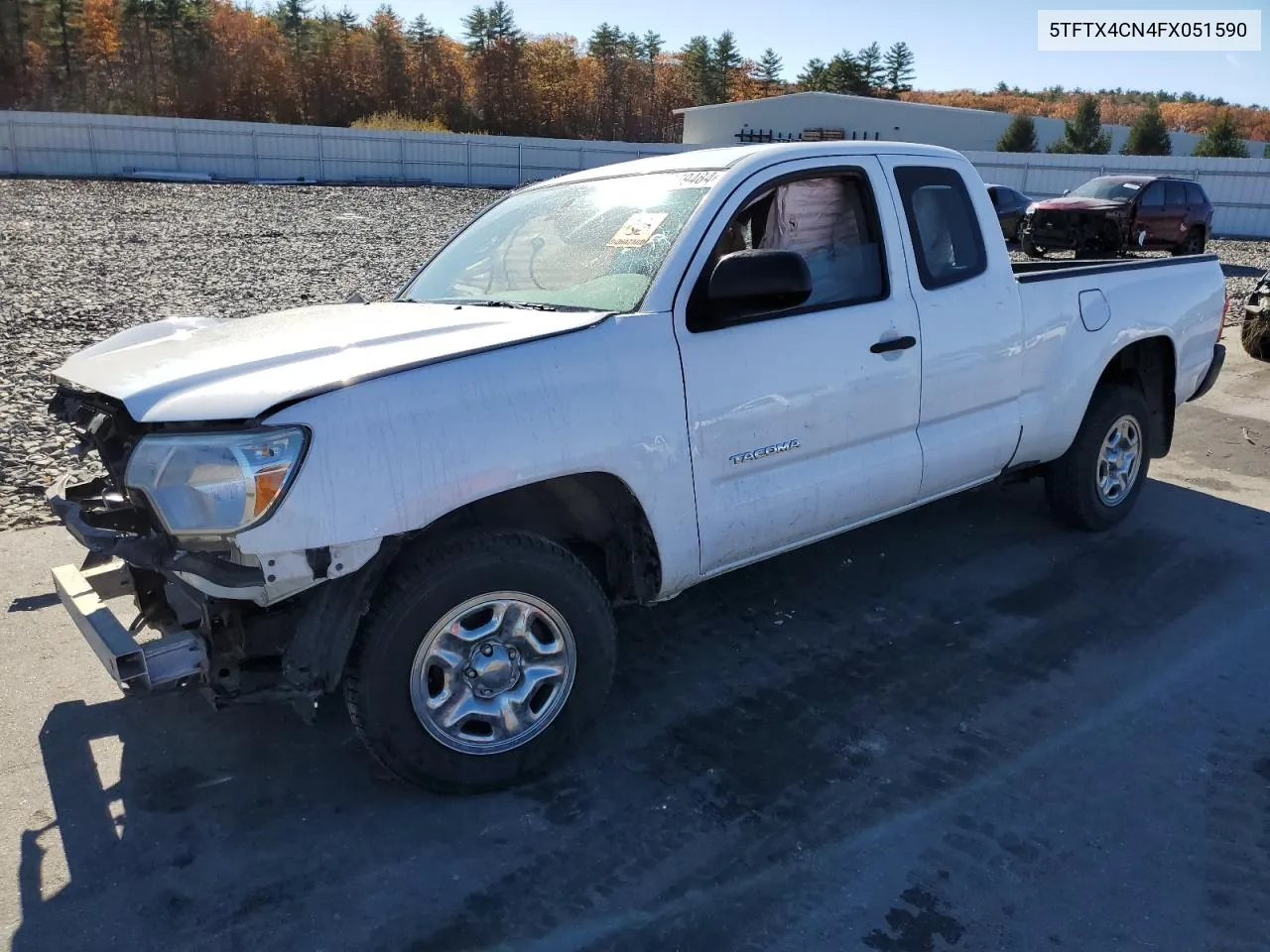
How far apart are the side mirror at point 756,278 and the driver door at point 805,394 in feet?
Result: 0.31

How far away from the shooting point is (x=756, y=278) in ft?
10.9

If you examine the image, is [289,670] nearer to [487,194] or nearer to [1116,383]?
[1116,383]

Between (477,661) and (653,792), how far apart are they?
2.39 feet

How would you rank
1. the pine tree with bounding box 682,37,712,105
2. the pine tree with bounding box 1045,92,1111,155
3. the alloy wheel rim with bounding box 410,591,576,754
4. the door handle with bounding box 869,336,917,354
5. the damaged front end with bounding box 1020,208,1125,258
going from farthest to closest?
the pine tree with bounding box 682,37,712,105
the pine tree with bounding box 1045,92,1111,155
the damaged front end with bounding box 1020,208,1125,258
the door handle with bounding box 869,336,917,354
the alloy wheel rim with bounding box 410,591,576,754

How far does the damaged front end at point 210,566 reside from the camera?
8.74ft

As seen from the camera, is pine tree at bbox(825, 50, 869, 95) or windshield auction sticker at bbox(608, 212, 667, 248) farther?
pine tree at bbox(825, 50, 869, 95)

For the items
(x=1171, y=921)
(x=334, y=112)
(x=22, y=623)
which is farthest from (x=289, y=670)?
(x=334, y=112)

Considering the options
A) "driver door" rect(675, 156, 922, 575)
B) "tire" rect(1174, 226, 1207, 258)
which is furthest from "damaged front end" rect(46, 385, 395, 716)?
"tire" rect(1174, 226, 1207, 258)

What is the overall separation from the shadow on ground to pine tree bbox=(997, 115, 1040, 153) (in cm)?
4653

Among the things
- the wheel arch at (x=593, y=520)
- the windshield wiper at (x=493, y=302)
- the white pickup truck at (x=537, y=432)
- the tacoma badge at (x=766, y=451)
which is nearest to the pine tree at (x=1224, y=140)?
the white pickup truck at (x=537, y=432)

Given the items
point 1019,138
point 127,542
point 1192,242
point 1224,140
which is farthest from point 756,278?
point 1019,138

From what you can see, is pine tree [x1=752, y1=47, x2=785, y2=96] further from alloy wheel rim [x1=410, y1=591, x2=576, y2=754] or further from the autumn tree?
alloy wheel rim [x1=410, y1=591, x2=576, y2=754]

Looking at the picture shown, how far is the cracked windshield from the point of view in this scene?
3.55 m

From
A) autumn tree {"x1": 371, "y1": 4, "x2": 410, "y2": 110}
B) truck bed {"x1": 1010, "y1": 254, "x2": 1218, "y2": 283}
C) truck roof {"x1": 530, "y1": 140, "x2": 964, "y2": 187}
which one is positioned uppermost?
autumn tree {"x1": 371, "y1": 4, "x2": 410, "y2": 110}
